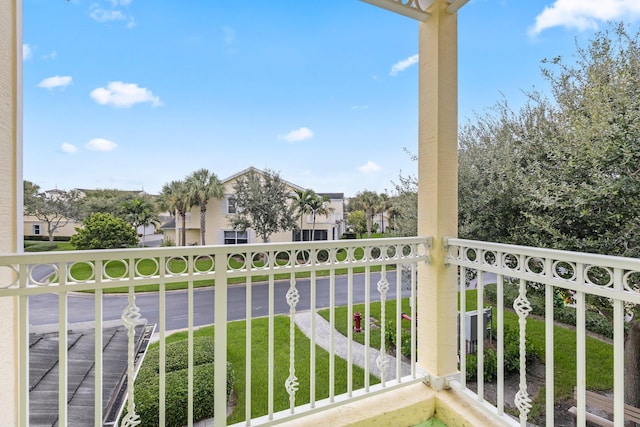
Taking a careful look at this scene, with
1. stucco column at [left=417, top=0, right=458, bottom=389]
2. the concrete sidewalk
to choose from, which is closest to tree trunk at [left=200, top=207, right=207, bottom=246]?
the concrete sidewalk

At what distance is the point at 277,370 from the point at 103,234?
3.00 metres

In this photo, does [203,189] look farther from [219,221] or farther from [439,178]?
[439,178]

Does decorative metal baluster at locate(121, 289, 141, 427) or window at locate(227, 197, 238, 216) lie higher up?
window at locate(227, 197, 238, 216)

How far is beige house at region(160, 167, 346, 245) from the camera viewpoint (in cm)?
Result: 378

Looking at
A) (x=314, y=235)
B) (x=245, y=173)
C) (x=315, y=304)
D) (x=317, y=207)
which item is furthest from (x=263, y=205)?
(x=315, y=304)

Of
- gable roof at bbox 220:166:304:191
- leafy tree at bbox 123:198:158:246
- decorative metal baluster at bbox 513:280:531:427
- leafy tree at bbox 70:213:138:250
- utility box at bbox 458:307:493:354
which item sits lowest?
utility box at bbox 458:307:493:354

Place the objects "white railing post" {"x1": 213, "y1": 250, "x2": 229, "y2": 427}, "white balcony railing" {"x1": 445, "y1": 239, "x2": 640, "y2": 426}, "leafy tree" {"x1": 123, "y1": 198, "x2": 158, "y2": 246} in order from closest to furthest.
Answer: "white balcony railing" {"x1": 445, "y1": 239, "x2": 640, "y2": 426} < "white railing post" {"x1": 213, "y1": 250, "x2": 229, "y2": 427} < "leafy tree" {"x1": 123, "y1": 198, "x2": 158, "y2": 246}

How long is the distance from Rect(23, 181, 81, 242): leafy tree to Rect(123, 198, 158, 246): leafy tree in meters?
0.44

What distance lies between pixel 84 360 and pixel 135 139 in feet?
9.58

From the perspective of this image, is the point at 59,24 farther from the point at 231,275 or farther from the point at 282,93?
the point at 231,275

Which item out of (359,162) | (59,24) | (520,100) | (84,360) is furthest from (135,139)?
(520,100)

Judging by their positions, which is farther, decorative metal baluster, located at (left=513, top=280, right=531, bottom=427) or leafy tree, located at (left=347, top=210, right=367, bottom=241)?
leafy tree, located at (left=347, top=210, right=367, bottom=241)

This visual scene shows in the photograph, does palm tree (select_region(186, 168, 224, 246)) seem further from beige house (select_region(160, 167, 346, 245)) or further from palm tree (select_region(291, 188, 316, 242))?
palm tree (select_region(291, 188, 316, 242))

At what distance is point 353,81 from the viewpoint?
540cm
